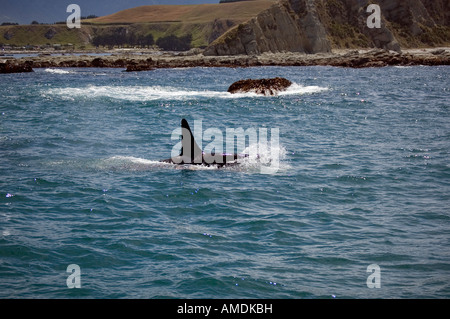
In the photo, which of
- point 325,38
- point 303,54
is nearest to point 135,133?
point 303,54

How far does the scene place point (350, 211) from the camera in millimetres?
13320

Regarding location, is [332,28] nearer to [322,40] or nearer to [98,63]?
[322,40]

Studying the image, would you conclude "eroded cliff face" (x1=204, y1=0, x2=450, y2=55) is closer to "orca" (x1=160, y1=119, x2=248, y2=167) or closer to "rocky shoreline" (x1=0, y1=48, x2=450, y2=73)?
"rocky shoreline" (x1=0, y1=48, x2=450, y2=73)

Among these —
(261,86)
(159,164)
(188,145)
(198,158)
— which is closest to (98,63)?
(261,86)

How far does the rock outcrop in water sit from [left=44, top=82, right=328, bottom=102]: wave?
571mm

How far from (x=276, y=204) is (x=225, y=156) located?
4.56 metres

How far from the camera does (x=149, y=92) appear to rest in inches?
1778

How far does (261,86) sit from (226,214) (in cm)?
3095

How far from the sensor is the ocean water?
9.55 metres

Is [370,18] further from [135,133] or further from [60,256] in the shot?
[60,256]

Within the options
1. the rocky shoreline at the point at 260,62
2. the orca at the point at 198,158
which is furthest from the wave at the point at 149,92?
the rocky shoreline at the point at 260,62

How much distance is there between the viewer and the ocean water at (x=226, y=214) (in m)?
9.55

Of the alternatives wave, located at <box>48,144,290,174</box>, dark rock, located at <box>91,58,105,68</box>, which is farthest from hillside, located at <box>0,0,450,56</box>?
wave, located at <box>48,144,290,174</box>
